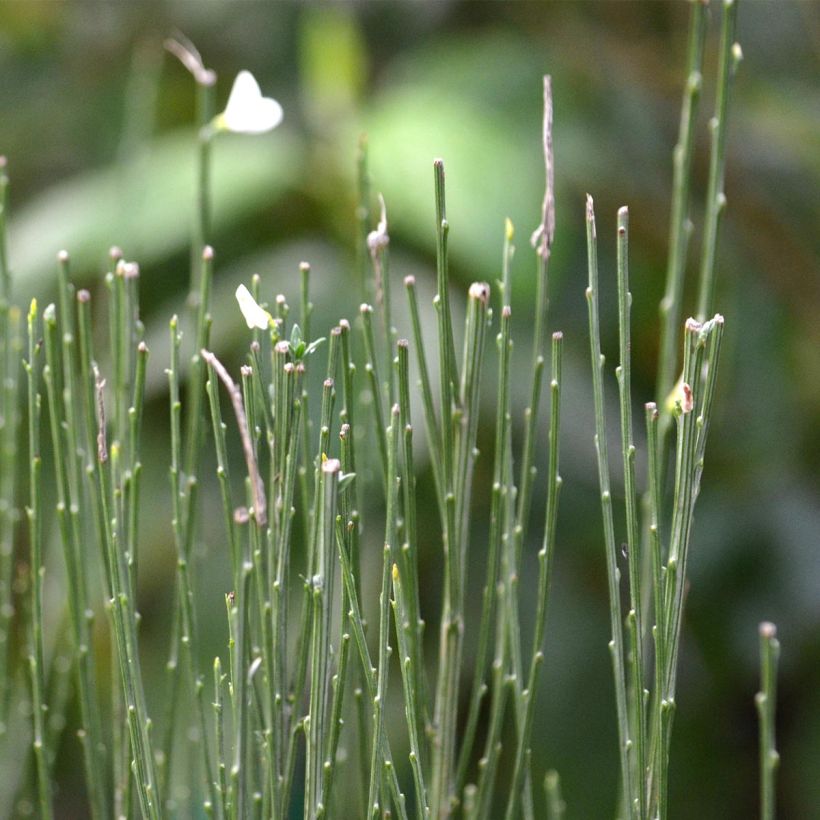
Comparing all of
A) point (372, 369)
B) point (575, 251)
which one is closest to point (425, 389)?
point (372, 369)

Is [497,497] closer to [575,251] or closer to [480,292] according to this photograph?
[480,292]

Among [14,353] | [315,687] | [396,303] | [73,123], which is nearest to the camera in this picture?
[315,687]

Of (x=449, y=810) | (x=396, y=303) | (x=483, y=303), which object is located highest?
(x=396, y=303)

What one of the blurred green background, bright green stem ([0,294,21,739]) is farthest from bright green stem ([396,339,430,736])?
the blurred green background

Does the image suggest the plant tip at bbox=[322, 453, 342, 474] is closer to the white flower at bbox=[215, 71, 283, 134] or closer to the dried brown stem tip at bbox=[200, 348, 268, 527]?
the dried brown stem tip at bbox=[200, 348, 268, 527]

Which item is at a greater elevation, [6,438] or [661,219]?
[661,219]

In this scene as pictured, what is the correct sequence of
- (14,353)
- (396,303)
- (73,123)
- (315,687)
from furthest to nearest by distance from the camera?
(73,123)
(396,303)
(14,353)
(315,687)

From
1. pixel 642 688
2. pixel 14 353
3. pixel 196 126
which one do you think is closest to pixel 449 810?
pixel 642 688

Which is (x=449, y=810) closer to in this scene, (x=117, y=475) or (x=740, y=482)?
(x=117, y=475)

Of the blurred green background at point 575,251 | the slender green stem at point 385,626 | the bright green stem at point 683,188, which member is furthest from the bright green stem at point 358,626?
the blurred green background at point 575,251
